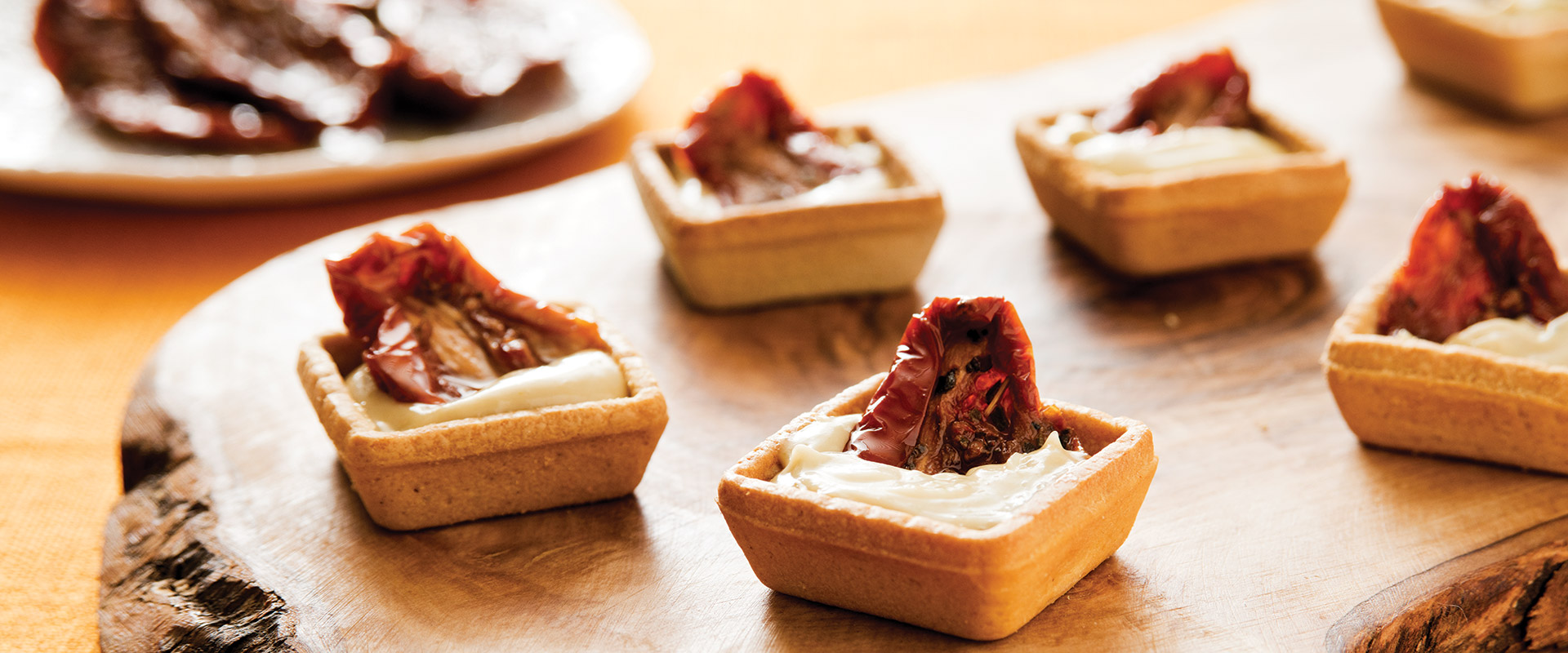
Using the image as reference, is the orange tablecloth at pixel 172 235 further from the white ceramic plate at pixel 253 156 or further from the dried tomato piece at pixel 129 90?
the dried tomato piece at pixel 129 90

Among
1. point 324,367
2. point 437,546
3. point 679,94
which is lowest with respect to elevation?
point 679,94

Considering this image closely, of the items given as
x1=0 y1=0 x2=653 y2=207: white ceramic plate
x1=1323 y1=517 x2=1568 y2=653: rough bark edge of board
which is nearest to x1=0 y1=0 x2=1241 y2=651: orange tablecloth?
x1=0 y1=0 x2=653 y2=207: white ceramic plate

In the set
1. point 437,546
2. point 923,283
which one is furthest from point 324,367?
point 923,283

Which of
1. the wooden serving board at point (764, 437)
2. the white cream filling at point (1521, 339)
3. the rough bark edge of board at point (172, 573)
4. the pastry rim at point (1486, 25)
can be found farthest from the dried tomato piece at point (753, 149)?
the pastry rim at point (1486, 25)

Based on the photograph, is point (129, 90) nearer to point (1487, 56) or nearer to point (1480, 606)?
point (1480, 606)

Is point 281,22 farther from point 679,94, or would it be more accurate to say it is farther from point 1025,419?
point 1025,419
